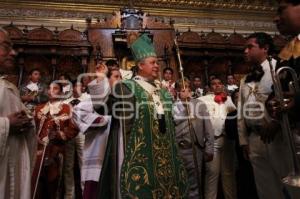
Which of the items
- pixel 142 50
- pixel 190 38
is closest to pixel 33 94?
pixel 142 50

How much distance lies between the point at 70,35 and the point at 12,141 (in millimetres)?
6705

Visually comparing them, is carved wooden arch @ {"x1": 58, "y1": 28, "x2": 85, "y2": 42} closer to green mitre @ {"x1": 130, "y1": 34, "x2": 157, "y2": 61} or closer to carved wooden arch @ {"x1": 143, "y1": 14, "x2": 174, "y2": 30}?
carved wooden arch @ {"x1": 143, "y1": 14, "x2": 174, "y2": 30}

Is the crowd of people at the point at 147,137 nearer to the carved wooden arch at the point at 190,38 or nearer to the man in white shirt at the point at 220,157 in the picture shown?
the man in white shirt at the point at 220,157

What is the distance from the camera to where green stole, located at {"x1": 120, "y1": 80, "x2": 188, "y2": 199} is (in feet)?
9.49

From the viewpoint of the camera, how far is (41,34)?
28.3 feet

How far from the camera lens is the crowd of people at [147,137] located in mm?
2487

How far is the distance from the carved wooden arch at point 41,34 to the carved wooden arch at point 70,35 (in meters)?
0.26

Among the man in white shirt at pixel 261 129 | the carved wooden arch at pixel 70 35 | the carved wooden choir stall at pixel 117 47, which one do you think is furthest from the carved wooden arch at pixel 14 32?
the man in white shirt at pixel 261 129

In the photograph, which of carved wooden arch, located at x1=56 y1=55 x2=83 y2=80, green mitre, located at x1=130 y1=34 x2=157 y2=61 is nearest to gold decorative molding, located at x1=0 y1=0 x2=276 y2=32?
carved wooden arch, located at x1=56 y1=55 x2=83 y2=80

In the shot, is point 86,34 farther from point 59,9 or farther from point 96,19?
point 59,9

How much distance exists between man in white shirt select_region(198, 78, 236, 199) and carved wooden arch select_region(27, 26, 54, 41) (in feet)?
17.0

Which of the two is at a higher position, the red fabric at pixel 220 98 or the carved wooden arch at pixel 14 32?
the carved wooden arch at pixel 14 32

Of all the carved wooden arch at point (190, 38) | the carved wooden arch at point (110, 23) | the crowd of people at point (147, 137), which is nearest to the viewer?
the crowd of people at point (147, 137)

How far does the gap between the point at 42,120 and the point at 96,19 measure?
5.83 metres
